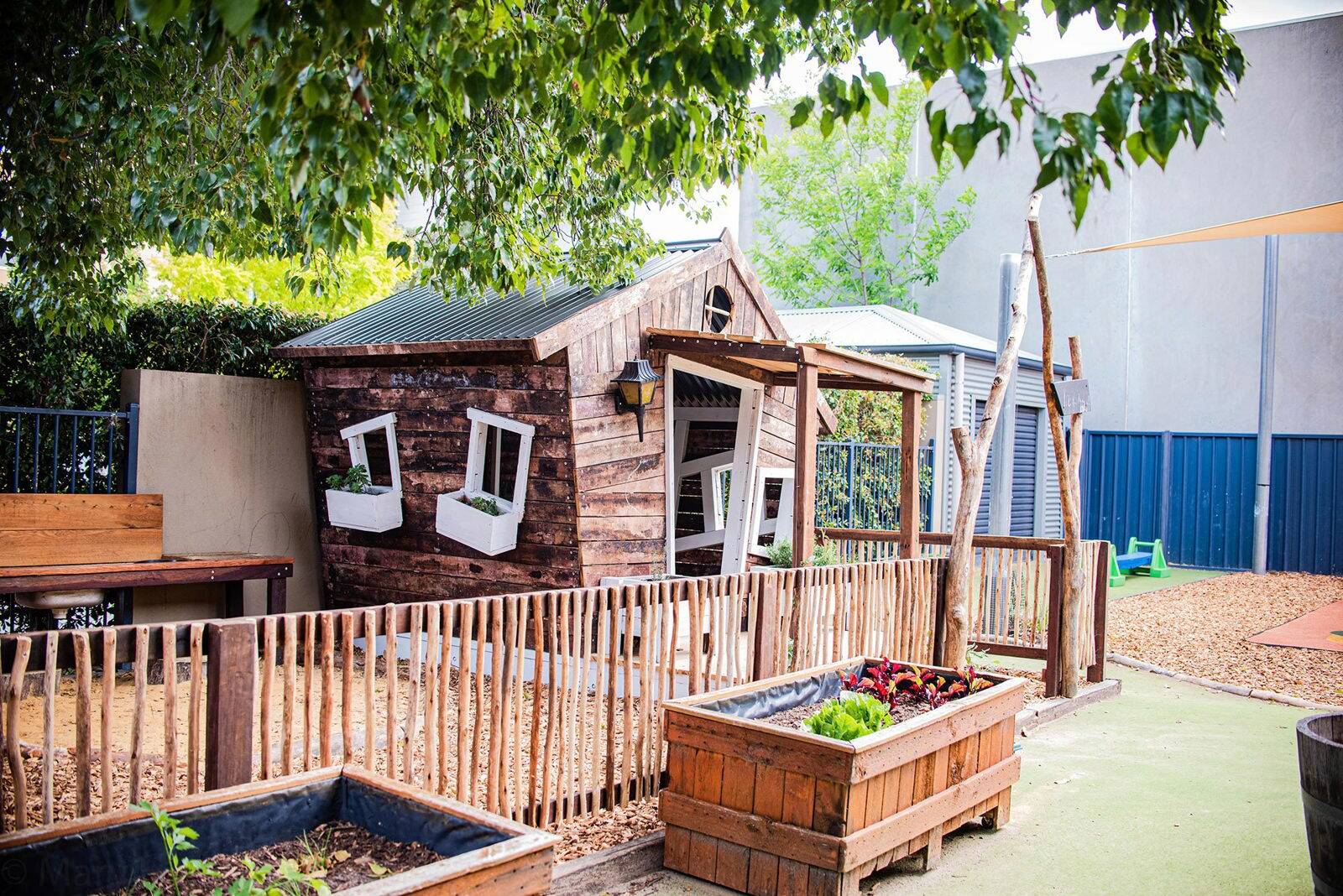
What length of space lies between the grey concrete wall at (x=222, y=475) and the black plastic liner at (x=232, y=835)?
6383mm

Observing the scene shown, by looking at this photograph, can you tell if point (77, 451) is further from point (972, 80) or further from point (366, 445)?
point (972, 80)

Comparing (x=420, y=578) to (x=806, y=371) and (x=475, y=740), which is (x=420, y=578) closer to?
(x=806, y=371)

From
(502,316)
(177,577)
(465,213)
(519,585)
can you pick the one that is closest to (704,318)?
(502,316)

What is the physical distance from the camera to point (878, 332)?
17.3 metres

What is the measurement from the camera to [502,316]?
949cm

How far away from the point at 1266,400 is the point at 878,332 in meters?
6.92

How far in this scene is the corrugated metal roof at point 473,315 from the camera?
898 centimetres

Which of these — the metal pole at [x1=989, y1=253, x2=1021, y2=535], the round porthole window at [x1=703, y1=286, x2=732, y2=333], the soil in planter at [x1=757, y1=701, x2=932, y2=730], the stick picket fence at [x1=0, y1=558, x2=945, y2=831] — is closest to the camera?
the stick picket fence at [x1=0, y1=558, x2=945, y2=831]

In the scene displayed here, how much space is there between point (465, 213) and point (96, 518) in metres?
4.32

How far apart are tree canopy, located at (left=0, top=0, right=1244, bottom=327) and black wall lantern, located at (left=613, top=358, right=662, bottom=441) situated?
776mm

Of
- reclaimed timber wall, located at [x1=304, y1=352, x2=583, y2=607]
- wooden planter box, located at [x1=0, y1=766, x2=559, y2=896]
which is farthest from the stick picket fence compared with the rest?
reclaimed timber wall, located at [x1=304, y1=352, x2=583, y2=607]

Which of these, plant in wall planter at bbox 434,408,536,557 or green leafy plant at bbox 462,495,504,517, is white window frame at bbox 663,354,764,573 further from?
green leafy plant at bbox 462,495,504,517

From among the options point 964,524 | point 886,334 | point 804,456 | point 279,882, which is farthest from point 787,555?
point 886,334

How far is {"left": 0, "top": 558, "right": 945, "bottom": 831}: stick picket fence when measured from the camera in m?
3.63
